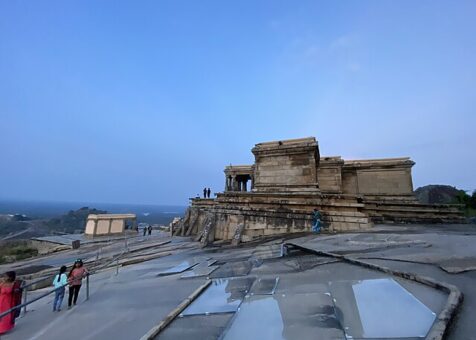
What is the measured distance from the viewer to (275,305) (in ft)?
13.7

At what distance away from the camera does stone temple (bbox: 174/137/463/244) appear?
11.9 meters

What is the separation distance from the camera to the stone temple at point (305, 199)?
1188cm

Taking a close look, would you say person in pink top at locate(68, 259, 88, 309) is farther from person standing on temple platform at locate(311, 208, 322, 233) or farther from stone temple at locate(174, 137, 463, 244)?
person standing on temple platform at locate(311, 208, 322, 233)

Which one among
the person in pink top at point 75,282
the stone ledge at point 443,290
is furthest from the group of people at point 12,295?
the stone ledge at point 443,290

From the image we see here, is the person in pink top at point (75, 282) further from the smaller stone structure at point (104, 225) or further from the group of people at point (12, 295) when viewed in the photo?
the smaller stone structure at point (104, 225)

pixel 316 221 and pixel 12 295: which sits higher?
pixel 316 221

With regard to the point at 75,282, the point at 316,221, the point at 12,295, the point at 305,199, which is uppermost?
the point at 305,199

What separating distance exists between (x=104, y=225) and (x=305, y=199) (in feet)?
73.1

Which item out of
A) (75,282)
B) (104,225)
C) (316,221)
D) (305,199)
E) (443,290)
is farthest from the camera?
(104,225)

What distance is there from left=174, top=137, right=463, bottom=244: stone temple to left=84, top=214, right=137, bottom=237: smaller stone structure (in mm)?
9639

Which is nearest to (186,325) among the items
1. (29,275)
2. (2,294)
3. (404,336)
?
(404,336)

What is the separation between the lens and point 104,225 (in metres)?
26.4

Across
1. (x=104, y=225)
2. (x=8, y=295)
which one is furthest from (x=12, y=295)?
(x=104, y=225)

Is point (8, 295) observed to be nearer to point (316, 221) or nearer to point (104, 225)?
point (316, 221)
